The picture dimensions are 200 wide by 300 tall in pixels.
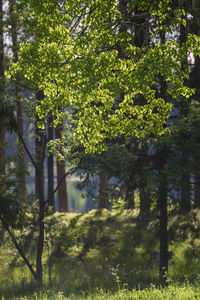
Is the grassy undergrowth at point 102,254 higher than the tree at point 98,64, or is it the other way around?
the tree at point 98,64

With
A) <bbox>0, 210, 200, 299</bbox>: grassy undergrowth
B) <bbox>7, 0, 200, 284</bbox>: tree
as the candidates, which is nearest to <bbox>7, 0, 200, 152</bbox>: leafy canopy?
<bbox>7, 0, 200, 284</bbox>: tree

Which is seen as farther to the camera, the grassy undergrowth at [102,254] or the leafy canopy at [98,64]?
the grassy undergrowth at [102,254]

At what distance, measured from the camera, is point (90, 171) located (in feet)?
33.6

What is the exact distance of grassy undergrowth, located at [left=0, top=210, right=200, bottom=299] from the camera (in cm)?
1150

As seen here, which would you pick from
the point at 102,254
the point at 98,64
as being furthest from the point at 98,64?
the point at 102,254

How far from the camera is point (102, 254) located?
44.0 ft

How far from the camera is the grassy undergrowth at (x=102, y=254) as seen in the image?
37.7 feet

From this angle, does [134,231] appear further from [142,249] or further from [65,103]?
[65,103]

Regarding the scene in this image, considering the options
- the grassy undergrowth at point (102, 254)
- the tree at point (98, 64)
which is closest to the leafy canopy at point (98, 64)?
the tree at point (98, 64)

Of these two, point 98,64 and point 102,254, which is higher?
point 98,64

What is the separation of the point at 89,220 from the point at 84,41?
9.44 metres

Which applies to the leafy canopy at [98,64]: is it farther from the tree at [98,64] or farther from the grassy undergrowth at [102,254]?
the grassy undergrowth at [102,254]

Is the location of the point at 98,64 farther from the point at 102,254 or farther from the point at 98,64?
the point at 102,254

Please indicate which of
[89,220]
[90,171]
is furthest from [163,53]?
[89,220]
